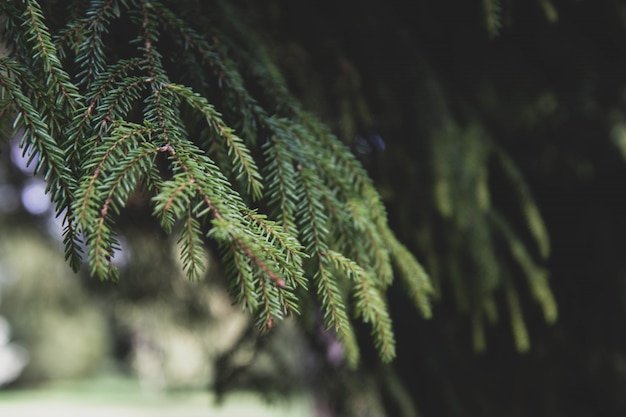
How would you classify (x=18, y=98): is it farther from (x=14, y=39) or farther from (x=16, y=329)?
(x=16, y=329)

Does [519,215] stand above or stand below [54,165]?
below

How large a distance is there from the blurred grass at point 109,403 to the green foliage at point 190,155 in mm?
9766

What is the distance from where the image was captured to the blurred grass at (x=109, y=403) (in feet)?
42.3

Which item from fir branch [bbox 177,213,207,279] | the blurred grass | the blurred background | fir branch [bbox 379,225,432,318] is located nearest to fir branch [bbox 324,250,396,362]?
fir branch [bbox 379,225,432,318]

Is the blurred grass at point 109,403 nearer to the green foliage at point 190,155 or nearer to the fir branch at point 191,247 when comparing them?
the green foliage at point 190,155

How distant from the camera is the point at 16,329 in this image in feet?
64.4

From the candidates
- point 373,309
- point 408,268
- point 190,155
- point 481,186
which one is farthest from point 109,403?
point 190,155

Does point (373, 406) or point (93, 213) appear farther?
point (373, 406)

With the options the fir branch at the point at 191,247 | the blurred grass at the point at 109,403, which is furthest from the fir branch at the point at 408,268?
the blurred grass at the point at 109,403

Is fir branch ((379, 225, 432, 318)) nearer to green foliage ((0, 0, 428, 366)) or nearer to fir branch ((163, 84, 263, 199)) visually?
green foliage ((0, 0, 428, 366))

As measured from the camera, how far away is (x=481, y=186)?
156cm

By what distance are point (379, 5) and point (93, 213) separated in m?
1.25

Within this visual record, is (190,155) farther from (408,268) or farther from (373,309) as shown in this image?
(408,268)

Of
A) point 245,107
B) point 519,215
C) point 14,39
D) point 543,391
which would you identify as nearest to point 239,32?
point 245,107
